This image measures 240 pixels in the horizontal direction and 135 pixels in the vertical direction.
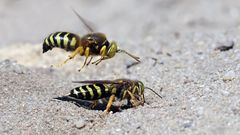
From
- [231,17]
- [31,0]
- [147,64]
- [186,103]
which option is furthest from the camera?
[31,0]

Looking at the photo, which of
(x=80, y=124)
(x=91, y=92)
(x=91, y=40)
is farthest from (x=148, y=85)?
(x=80, y=124)

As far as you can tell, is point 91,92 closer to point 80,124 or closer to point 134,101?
point 134,101

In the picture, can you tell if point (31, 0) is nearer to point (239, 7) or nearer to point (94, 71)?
point (239, 7)

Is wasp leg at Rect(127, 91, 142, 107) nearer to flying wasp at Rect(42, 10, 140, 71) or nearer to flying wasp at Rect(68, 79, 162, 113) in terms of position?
flying wasp at Rect(68, 79, 162, 113)

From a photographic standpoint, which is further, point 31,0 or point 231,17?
point 31,0

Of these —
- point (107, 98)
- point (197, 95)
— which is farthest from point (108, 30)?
point (197, 95)

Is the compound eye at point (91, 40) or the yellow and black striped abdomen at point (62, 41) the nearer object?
the yellow and black striped abdomen at point (62, 41)

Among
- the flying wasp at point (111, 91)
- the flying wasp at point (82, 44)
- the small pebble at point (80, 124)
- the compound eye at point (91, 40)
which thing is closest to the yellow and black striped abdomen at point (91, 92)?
the flying wasp at point (111, 91)

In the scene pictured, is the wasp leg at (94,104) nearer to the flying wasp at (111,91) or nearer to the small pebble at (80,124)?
the flying wasp at (111,91)
